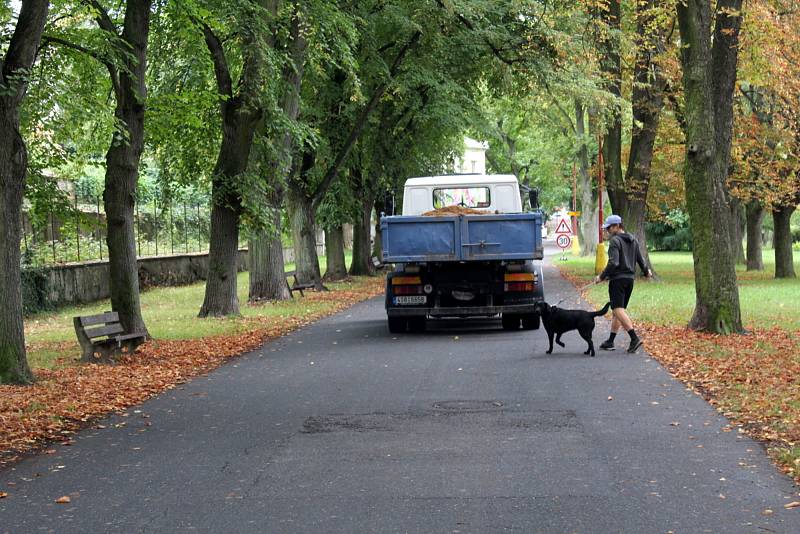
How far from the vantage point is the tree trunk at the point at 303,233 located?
32.3 m

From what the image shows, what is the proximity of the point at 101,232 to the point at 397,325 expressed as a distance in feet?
55.7

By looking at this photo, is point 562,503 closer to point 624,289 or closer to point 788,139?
point 624,289

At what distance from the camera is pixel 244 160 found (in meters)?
20.9

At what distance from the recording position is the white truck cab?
20297 millimetres

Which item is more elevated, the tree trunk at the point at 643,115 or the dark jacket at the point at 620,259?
the tree trunk at the point at 643,115

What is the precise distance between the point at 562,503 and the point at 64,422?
5253 mm

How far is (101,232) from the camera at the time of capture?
32.6m

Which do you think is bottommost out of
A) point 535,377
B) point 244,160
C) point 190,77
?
point 535,377

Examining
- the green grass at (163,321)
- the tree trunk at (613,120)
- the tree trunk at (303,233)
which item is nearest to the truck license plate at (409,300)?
the green grass at (163,321)

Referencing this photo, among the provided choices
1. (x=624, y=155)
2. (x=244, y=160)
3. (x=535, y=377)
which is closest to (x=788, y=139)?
(x=624, y=155)

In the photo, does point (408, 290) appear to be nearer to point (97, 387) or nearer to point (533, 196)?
point (533, 196)

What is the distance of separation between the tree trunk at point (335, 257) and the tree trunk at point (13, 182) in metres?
26.3

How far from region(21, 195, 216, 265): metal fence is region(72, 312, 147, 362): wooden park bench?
11.8ft

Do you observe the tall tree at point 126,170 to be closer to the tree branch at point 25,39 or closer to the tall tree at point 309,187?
the tree branch at point 25,39
